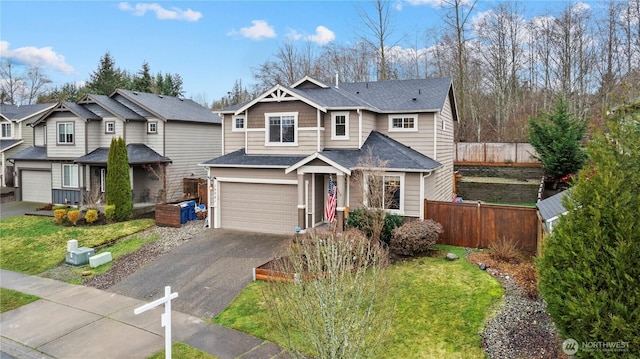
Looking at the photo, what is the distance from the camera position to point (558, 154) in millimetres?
22812

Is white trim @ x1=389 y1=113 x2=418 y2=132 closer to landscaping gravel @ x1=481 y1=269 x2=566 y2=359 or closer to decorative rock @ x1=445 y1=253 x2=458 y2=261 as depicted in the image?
decorative rock @ x1=445 y1=253 x2=458 y2=261

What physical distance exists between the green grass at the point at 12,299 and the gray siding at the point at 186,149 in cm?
1271

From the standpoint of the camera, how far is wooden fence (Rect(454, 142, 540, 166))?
97.7 ft

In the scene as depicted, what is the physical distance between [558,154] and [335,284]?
21.2 meters

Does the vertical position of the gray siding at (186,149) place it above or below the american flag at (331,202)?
above

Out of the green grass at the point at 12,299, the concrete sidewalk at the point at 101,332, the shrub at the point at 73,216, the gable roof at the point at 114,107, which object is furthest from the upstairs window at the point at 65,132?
the concrete sidewalk at the point at 101,332

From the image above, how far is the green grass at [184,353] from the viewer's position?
822cm

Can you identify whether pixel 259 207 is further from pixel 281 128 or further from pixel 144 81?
pixel 144 81

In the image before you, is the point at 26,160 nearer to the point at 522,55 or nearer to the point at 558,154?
the point at 558,154

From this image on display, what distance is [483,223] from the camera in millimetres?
14422

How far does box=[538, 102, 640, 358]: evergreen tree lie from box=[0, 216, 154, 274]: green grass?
15815mm

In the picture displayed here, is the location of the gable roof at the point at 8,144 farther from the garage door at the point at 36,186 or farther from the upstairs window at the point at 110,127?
the upstairs window at the point at 110,127

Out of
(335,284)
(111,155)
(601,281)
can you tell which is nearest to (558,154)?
(601,281)

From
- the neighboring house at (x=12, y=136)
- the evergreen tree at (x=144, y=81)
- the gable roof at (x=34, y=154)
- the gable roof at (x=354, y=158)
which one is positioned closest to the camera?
the gable roof at (x=354, y=158)
